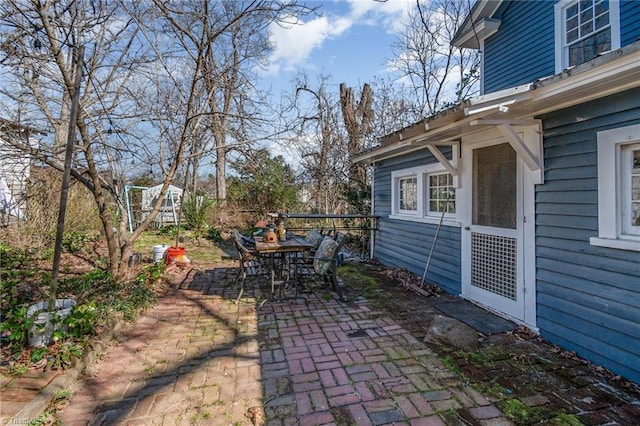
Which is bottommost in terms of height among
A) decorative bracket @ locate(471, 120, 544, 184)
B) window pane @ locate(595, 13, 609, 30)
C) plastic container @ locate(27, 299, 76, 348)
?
plastic container @ locate(27, 299, 76, 348)

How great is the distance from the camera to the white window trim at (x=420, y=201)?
4.80 m

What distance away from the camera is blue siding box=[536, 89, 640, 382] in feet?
8.09

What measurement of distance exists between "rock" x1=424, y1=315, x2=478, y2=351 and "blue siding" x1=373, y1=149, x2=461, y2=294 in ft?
4.88

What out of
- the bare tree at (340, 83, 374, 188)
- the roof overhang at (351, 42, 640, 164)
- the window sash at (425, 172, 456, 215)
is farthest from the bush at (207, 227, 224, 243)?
the roof overhang at (351, 42, 640, 164)

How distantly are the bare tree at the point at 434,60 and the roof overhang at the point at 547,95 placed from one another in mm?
6979

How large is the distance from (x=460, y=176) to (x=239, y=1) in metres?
3.52

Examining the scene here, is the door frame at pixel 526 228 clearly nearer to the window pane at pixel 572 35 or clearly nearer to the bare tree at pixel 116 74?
the window pane at pixel 572 35

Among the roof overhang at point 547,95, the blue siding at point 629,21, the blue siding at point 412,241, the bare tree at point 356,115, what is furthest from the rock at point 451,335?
the bare tree at point 356,115

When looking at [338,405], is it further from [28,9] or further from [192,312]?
[28,9]

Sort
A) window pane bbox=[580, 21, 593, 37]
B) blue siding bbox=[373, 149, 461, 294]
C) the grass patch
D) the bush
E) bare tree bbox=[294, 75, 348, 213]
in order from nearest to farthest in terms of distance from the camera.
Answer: the grass patch → window pane bbox=[580, 21, 593, 37] → blue siding bbox=[373, 149, 461, 294] → the bush → bare tree bbox=[294, 75, 348, 213]

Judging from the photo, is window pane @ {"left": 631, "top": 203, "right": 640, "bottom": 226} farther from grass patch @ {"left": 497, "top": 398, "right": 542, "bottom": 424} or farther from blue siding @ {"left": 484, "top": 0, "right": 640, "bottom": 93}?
blue siding @ {"left": 484, "top": 0, "right": 640, "bottom": 93}

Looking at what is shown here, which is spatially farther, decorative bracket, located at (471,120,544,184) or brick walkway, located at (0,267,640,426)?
decorative bracket, located at (471,120,544,184)

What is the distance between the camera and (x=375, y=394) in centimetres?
226

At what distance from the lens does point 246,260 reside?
15.4 feet
